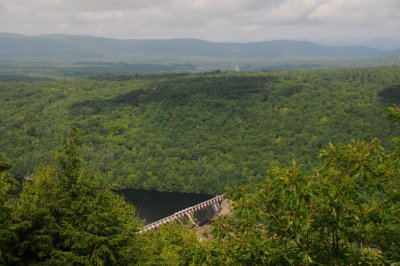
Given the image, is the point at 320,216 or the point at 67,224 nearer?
the point at 320,216

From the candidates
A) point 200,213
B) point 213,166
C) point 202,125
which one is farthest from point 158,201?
point 202,125

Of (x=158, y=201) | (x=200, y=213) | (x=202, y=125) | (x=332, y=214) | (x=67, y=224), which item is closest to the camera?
(x=332, y=214)

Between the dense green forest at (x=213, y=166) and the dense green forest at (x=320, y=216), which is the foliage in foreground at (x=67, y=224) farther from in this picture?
the dense green forest at (x=320, y=216)

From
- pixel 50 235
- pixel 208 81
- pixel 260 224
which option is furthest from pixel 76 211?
pixel 208 81

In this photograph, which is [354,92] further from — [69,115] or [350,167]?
[350,167]

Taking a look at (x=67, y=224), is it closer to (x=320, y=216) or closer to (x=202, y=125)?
(x=320, y=216)

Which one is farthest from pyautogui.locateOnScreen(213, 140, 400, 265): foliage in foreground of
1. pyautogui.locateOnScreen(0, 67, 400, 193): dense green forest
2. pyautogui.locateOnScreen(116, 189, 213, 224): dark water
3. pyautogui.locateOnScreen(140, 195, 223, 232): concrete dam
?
pyautogui.locateOnScreen(0, 67, 400, 193): dense green forest
